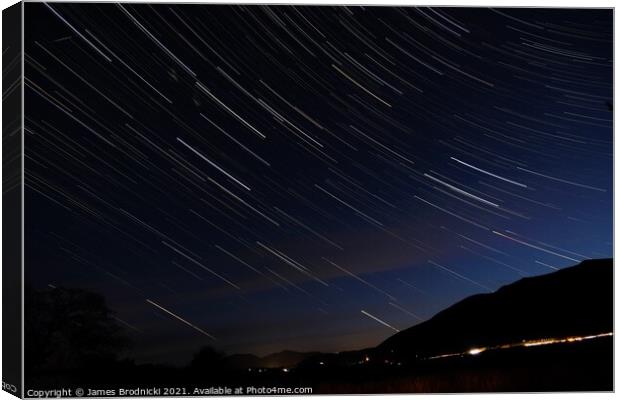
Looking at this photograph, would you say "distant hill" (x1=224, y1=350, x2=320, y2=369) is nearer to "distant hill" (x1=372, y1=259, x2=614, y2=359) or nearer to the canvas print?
the canvas print

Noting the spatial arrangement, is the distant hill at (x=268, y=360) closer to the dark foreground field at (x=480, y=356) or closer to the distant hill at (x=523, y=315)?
the dark foreground field at (x=480, y=356)

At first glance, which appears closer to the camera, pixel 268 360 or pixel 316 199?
pixel 268 360

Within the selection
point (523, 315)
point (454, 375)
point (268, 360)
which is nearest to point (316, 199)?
point (268, 360)

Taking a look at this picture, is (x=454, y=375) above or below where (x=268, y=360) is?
below

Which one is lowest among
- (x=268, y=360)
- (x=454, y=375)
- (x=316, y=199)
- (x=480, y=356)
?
(x=454, y=375)

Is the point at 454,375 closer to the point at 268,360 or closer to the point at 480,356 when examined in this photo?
the point at 480,356

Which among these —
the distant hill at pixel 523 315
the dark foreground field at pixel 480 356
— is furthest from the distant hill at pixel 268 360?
the distant hill at pixel 523 315

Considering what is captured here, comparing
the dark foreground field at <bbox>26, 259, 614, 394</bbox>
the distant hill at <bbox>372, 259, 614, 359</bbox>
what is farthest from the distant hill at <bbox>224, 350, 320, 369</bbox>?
the distant hill at <bbox>372, 259, 614, 359</bbox>
